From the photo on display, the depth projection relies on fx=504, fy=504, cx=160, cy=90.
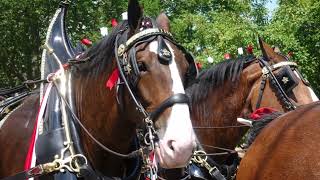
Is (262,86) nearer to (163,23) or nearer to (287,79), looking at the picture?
(287,79)

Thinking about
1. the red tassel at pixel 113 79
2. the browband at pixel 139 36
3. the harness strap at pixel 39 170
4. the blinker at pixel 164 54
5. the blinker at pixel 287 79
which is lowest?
the harness strap at pixel 39 170

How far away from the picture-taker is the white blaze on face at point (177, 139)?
9.07 feet

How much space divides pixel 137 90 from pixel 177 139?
0.46 meters

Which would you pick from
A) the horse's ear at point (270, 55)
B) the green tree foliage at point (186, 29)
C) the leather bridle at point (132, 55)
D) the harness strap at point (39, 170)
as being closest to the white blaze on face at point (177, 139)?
the leather bridle at point (132, 55)

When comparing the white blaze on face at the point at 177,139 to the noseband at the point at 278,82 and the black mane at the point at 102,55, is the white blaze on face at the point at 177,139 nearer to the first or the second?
the black mane at the point at 102,55

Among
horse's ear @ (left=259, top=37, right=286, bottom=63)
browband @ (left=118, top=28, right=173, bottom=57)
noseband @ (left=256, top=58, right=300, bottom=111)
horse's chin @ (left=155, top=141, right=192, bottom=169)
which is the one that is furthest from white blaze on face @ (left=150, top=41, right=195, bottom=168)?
horse's ear @ (left=259, top=37, right=286, bottom=63)

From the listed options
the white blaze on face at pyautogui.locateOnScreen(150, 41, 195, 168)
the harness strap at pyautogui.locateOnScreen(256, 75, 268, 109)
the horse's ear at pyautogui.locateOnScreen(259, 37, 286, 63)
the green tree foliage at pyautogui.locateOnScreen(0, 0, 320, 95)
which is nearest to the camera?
the white blaze on face at pyautogui.locateOnScreen(150, 41, 195, 168)

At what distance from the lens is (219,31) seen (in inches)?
629

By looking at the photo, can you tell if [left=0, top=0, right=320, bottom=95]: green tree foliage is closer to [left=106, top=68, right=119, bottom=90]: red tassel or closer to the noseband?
the noseband

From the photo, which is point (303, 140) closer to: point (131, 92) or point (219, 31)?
point (131, 92)

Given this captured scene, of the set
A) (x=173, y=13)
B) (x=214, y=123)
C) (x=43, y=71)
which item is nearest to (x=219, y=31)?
(x=173, y=13)

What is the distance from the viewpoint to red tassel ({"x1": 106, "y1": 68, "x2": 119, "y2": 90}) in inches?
127

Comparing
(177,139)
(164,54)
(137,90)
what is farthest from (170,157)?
(164,54)

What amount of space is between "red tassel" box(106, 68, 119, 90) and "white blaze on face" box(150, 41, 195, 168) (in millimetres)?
481
